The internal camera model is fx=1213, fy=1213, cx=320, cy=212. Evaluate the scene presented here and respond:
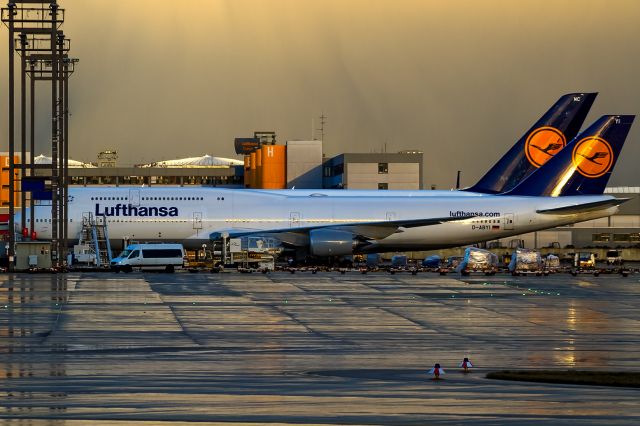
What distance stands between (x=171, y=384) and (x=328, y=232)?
195ft

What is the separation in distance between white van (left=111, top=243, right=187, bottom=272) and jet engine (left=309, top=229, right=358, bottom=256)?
11.0 m

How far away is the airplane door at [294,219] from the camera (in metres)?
83.2

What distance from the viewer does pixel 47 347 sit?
2933cm

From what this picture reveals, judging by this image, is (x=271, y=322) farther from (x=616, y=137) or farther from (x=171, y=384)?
(x=616, y=137)

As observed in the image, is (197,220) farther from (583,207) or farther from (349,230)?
(583,207)

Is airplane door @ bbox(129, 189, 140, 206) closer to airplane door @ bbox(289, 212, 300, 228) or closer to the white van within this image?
the white van

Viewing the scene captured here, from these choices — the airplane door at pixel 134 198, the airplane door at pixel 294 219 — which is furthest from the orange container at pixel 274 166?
the airplane door at pixel 134 198

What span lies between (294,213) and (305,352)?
55.5 metres

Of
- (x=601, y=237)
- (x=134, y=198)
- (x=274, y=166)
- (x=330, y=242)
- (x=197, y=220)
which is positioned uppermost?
(x=274, y=166)

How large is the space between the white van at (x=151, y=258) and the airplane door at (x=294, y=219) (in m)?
12.1

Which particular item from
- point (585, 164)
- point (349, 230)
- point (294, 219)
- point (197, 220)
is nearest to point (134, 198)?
point (197, 220)

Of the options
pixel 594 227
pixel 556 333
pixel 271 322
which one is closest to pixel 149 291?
pixel 271 322

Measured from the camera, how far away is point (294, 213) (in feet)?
275

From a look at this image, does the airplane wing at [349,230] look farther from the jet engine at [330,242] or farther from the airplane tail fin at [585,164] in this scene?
the airplane tail fin at [585,164]
